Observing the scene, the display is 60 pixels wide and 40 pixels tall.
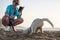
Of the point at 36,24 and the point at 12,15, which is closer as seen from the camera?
the point at 36,24

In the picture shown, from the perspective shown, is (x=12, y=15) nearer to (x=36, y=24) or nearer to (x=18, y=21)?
(x=18, y=21)

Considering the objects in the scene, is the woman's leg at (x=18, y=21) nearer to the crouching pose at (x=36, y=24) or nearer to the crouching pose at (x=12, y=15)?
the crouching pose at (x=12, y=15)

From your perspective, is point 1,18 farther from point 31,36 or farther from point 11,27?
point 31,36

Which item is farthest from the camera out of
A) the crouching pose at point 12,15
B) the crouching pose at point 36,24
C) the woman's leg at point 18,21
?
the woman's leg at point 18,21

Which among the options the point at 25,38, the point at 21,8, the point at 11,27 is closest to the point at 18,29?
the point at 11,27

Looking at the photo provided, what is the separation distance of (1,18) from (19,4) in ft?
1.38

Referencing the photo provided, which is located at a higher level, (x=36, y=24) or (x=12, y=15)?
(x=12, y=15)

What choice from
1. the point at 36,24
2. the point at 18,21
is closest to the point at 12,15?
the point at 18,21

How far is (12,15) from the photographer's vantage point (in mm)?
3537

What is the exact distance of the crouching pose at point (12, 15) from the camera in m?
3.50

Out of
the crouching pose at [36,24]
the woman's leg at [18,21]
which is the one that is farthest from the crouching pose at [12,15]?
the crouching pose at [36,24]

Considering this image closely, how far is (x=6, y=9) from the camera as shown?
3.49 m

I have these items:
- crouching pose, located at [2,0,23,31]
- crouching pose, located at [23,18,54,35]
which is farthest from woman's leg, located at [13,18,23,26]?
crouching pose, located at [23,18,54,35]

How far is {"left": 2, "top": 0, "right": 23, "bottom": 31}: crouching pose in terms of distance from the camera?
3.50m
